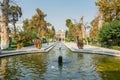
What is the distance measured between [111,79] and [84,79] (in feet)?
4.25

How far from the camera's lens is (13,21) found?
6494 centimetres

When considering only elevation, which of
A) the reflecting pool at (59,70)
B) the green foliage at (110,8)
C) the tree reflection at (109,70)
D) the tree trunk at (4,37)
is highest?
the green foliage at (110,8)

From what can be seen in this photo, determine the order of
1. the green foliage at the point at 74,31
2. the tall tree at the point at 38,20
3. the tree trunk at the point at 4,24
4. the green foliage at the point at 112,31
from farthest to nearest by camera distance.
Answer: the tall tree at the point at 38,20 → the green foliage at the point at 74,31 → the green foliage at the point at 112,31 → the tree trunk at the point at 4,24

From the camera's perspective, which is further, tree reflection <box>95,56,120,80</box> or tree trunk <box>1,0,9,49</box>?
tree trunk <box>1,0,9,49</box>

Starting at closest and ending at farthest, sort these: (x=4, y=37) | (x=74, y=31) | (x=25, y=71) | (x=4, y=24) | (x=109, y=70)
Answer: (x=25, y=71), (x=109, y=70), (x=4, y=24), (x=4, y=37), (x=74, y=31)

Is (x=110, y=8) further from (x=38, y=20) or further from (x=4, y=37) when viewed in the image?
(x=38, y=20)

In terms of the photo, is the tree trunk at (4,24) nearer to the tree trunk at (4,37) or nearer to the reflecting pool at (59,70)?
the tree trunk at (4,37)

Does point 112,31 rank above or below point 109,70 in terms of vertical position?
above

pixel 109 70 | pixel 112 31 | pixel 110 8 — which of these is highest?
pixel 110 8

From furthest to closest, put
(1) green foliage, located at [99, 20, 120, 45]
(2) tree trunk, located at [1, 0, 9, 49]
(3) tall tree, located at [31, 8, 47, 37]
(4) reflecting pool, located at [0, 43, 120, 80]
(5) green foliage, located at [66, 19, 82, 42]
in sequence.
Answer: (3) tall tree, located at [31, 8, 47, 37], (5) green foliage, located at [66, 19, 82, 42], (1) green foliage, located at [99, 20, 120, 45], (2) tree trunk, located at [1, 0, 9, 49], (4) reflecting pool, located at [0, 43, 120, 80]

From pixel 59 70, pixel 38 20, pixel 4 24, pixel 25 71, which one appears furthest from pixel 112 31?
pixel 38 20

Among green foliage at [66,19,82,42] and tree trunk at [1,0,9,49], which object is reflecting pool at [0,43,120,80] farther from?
green foliage at [66,19,82,42]

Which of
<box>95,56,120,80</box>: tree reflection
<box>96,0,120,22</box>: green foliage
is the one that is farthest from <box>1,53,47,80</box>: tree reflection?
<box>96,0,120,22</box>: green foliage

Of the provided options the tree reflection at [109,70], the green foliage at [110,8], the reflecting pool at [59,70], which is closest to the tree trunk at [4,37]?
the reflecting pool at [59,70]
